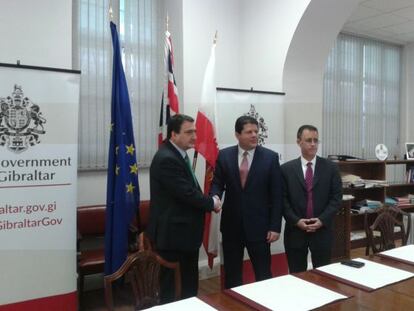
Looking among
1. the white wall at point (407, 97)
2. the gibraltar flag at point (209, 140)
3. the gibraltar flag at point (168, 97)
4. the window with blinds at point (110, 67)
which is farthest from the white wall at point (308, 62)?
the white wall at point (407, 97)

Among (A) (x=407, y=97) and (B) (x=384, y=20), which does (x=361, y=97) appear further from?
(B) (x=384, y=20)

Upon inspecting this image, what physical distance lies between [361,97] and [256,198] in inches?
152

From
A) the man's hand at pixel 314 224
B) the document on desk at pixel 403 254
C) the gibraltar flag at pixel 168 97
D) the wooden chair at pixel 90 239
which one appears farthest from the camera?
the gibraltar flag at pixel 168 97

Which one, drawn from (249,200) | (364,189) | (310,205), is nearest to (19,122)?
(249,200)

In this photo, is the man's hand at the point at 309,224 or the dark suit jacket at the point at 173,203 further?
the man's hand at the point at 309,224

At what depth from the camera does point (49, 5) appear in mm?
3217

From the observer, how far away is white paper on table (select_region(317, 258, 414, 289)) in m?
1.70

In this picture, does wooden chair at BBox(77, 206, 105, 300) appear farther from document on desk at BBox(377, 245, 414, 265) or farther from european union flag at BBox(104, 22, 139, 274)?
document on desk at BBox(377, 245, 414, 265)

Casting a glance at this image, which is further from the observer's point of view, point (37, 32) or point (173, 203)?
point (37, 32)

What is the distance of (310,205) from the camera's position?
256 centimetres

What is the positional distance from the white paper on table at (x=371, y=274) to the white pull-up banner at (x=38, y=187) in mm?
1837

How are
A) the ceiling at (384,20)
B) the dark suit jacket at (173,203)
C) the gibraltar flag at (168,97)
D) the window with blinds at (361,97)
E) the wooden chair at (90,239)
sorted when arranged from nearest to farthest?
the dark suit jacket at (173,203)
the wooden chair at (90,239)
the gibraltar flag at (168,97)
the ceiling at (384,20)
the window with blinds at (361,97)

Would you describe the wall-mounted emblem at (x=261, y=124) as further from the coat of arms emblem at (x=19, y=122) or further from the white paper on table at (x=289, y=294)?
the white paper on table at (x=289, y=294)

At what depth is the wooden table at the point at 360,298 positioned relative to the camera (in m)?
1.44
